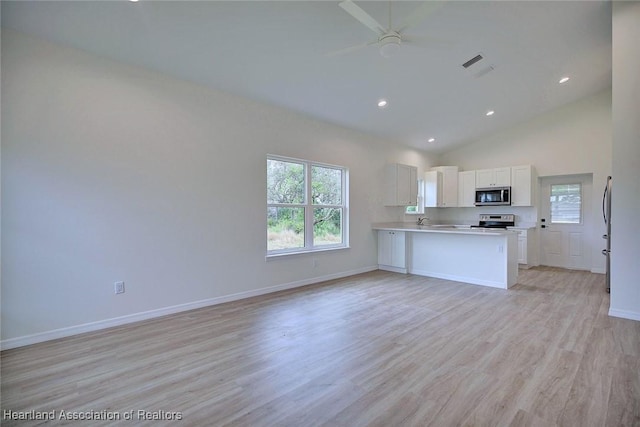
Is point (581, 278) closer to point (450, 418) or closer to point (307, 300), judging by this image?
point (307, 300)

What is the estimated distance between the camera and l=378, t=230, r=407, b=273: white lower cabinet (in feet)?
19.5

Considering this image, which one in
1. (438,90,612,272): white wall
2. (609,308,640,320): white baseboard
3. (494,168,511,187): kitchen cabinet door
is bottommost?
(609,308,640,320): white baseboard

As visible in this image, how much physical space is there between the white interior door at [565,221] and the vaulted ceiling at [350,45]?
79.4 inches

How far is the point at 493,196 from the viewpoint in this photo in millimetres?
7031

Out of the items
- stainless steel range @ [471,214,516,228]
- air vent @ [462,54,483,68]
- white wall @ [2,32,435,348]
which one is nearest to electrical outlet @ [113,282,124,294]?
white wall @ [2,32,435,348]

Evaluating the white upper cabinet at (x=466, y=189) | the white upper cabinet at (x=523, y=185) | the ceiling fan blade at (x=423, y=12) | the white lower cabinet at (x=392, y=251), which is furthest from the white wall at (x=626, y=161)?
the white upper cabinet at (x=466, y=189)

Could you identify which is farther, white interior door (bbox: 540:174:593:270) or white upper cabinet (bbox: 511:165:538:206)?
white upper cabinet (bbox: 511:165:538:206)

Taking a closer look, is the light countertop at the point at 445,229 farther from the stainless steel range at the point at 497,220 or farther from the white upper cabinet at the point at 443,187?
the stainless steel range at the point at 497,220

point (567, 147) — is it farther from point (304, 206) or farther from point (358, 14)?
point (358, 14)

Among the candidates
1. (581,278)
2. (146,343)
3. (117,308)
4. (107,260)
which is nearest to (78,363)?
(146,343)

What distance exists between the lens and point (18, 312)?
8.86 ft

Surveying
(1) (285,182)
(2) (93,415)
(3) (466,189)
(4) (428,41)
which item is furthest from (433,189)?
(2) (93,415)

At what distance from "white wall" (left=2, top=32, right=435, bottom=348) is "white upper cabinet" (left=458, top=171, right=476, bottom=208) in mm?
4972

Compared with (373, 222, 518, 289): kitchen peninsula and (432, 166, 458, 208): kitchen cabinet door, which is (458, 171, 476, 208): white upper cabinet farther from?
(373, 222, 518, 289): kitchen peninsula
